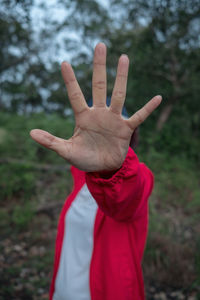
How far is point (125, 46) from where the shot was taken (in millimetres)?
5680

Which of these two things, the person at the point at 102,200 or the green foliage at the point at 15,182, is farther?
the green foliage at the point at 15,182

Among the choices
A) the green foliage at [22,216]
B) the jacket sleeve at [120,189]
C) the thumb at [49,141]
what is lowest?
the green foliage at [22,216]

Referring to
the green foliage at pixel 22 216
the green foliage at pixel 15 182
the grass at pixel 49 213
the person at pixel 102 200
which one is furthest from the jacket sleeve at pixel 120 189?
the green foliage at pixel 15 182

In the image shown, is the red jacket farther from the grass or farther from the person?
the grass

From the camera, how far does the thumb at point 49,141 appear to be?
3.17ft

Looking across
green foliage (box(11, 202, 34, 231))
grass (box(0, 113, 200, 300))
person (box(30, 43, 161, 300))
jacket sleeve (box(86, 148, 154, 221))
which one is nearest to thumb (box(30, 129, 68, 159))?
person (box(30, 43, 161, 300))

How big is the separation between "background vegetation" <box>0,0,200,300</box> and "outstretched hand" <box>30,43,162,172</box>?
0.77 meters

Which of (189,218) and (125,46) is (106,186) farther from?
(125,46)

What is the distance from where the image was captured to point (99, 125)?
1024mm

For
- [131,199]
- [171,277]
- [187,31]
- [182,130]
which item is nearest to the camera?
[131,199]

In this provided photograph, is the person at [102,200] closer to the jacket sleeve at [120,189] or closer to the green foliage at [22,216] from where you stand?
the jacket sleeve at [120,189]

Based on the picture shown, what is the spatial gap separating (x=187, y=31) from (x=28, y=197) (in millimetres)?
4187

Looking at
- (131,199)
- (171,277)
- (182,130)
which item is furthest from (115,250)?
(182,130)

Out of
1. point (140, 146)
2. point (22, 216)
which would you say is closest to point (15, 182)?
point (22, 216)
